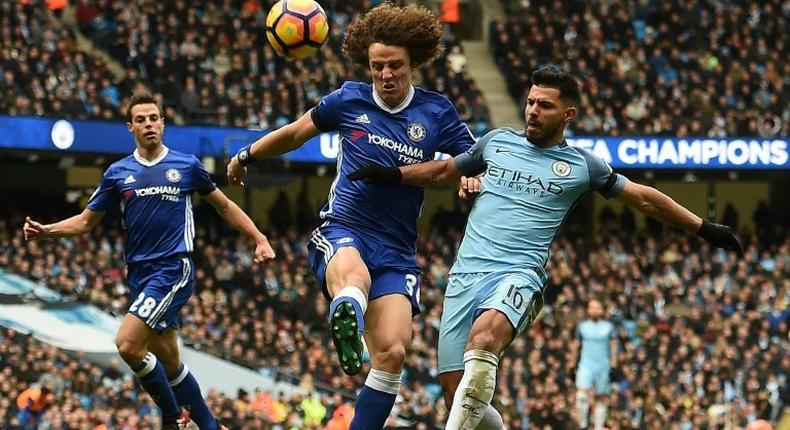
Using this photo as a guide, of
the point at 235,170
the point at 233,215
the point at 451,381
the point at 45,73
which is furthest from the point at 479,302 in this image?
the point at 45,73

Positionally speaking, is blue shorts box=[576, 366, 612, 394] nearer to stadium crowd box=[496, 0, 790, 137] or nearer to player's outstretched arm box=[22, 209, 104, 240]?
stadium crowd box=[496, 0, 790, 137]

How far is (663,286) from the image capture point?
84.0 feet

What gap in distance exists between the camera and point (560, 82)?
28.4 ft

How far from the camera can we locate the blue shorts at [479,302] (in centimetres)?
838

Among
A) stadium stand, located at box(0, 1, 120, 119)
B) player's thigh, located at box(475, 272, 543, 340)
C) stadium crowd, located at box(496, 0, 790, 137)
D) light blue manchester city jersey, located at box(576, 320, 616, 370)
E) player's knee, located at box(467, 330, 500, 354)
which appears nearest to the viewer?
player's knee, located at box(467, 330, 500, 354)

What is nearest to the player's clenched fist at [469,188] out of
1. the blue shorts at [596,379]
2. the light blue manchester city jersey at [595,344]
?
the light blue manchester city jersey at [595,344]

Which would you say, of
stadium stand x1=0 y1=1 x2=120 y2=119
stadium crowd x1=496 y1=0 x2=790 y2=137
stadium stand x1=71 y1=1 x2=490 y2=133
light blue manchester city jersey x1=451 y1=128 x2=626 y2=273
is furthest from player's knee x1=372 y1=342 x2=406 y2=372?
stadium crowd x1=496 y1=0 x2=790 y2=137

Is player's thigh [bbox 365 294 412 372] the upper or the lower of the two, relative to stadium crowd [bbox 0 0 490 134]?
lower

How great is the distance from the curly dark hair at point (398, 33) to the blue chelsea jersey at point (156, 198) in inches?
82.8

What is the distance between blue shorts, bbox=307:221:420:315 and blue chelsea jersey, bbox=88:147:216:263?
214 centimetres

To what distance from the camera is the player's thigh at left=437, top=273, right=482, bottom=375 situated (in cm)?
854

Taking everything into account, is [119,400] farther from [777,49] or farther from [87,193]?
[777,49]

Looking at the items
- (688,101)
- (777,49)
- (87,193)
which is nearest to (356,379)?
(87,193)

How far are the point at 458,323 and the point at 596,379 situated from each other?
11290 mm
